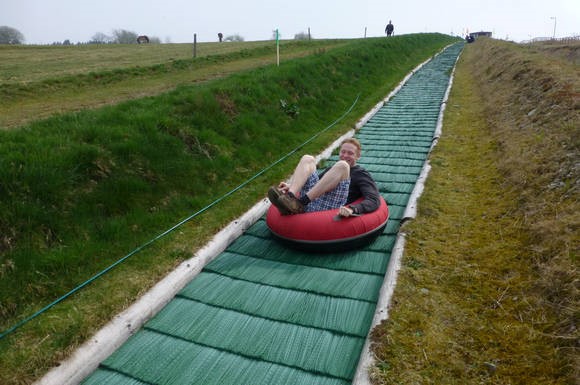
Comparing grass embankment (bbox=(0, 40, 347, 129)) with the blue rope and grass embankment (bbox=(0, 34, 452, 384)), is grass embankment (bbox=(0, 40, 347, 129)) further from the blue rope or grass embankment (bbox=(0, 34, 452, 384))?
the blue rope

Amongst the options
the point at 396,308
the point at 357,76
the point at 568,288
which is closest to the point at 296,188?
the point at 396,308

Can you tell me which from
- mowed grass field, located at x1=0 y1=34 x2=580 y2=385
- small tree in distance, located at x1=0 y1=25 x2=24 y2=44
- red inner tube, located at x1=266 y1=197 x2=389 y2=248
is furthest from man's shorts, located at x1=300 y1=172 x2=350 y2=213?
small tree in distance, located at x1=0 y1=25 x2=24 y2=44

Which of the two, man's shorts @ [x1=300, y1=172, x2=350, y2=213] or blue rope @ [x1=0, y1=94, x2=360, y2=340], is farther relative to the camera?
man's shorts @ [x1=300, y1=172, x2=350, y2=213]

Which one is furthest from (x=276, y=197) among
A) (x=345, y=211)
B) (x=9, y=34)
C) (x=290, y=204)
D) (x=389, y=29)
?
(x=9, y=34)

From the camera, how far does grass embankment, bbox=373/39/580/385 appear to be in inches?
121

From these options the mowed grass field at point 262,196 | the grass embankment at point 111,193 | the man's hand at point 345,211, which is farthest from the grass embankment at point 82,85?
the man's hand at point 345,211

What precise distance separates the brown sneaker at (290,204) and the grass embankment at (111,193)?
43.7 inches

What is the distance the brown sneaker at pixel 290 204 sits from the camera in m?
4.89

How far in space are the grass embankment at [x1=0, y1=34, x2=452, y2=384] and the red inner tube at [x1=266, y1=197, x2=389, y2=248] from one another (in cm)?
112

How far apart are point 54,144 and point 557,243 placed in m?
6.05

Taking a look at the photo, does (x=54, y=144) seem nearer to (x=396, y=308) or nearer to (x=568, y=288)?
(x=396, y=308)

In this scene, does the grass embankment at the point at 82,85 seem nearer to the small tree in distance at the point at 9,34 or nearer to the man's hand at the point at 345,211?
the man's hand at the point at 345,211

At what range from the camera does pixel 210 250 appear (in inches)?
195

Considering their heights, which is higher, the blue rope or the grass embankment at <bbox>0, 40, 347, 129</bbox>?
the grass embankment at <bbox>0, 40, 347, 129</bbox>
